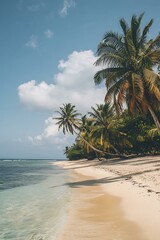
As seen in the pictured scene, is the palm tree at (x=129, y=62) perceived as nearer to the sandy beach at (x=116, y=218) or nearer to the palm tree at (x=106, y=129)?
the sandy beach at (x=116, y=218)

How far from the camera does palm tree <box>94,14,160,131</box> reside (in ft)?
63.5

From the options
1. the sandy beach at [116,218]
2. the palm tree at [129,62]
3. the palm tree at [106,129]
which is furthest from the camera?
the palm tree at [106,129]

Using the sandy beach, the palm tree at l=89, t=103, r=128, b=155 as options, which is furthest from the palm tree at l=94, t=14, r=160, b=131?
the palm tree at l=89, t=103, r=128, b=155

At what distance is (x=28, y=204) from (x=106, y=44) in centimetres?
1405

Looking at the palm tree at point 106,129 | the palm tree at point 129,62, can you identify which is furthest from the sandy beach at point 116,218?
the palm tree at point 106,129

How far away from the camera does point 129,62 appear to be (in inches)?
795

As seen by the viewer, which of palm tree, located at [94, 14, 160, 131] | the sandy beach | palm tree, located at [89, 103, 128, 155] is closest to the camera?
the sandy beach

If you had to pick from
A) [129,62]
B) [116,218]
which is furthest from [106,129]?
[116,218]

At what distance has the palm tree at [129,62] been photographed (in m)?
19.3

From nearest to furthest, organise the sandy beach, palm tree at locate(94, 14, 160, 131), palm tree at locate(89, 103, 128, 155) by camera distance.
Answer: the sandy beach
palm tree at locate(94, 14, 160, 131)
palm tree at locate(89, 103, 128, 155)

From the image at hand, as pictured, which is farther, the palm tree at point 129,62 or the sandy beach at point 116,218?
the palm tree at point 129,62

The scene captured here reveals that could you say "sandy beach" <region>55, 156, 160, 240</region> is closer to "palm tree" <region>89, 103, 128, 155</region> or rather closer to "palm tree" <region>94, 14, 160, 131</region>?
"palm tree" <region>94, 14, 160, 131</region>

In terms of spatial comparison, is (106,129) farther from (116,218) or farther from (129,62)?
(116,218)

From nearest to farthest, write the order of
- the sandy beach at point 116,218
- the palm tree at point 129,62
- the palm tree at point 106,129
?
the sandy beach at point 116,218 → the palm tree at point 129,62 → the palm tree at point 106,129
